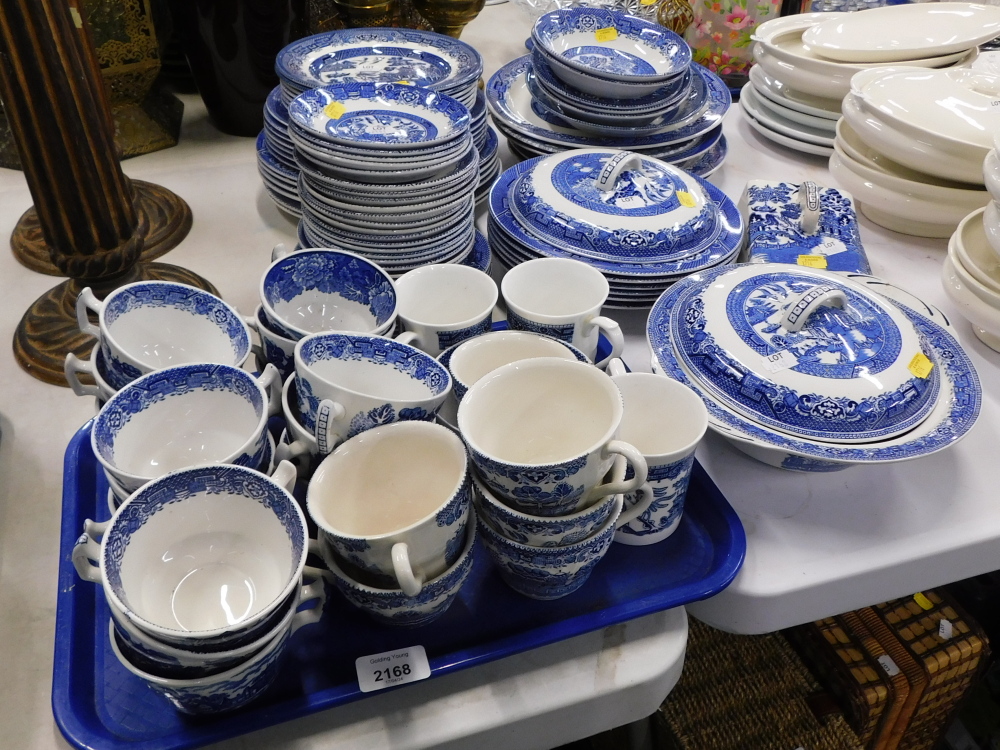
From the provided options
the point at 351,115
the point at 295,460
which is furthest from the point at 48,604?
the point at 351,115

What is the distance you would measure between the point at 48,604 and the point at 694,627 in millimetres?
893

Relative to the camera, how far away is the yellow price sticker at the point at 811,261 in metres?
1.04

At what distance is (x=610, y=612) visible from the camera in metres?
0.70

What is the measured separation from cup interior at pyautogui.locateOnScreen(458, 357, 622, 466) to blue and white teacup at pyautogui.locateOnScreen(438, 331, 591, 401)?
5 cm

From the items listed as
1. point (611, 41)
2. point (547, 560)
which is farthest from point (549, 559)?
point (611, 41)

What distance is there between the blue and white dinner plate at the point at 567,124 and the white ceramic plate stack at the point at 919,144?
21cm

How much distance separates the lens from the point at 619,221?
40.3 inches

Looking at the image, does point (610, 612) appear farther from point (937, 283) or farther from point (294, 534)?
point (937, 283)

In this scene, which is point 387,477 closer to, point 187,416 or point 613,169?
point 187,416

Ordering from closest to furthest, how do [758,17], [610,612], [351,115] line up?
[610,612] → [351,115] → [758,17]

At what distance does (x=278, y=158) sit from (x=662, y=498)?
2.56 feet

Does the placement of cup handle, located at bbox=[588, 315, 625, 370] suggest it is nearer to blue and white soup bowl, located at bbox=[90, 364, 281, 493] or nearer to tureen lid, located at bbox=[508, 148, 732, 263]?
tureen lid, located at bbox=[508, 148, 732, 263]

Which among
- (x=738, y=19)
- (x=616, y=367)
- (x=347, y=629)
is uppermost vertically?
(x=738, y=19)

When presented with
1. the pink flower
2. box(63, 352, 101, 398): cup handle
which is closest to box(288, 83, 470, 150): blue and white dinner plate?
box(63, 352, 101, 398): cup handle
